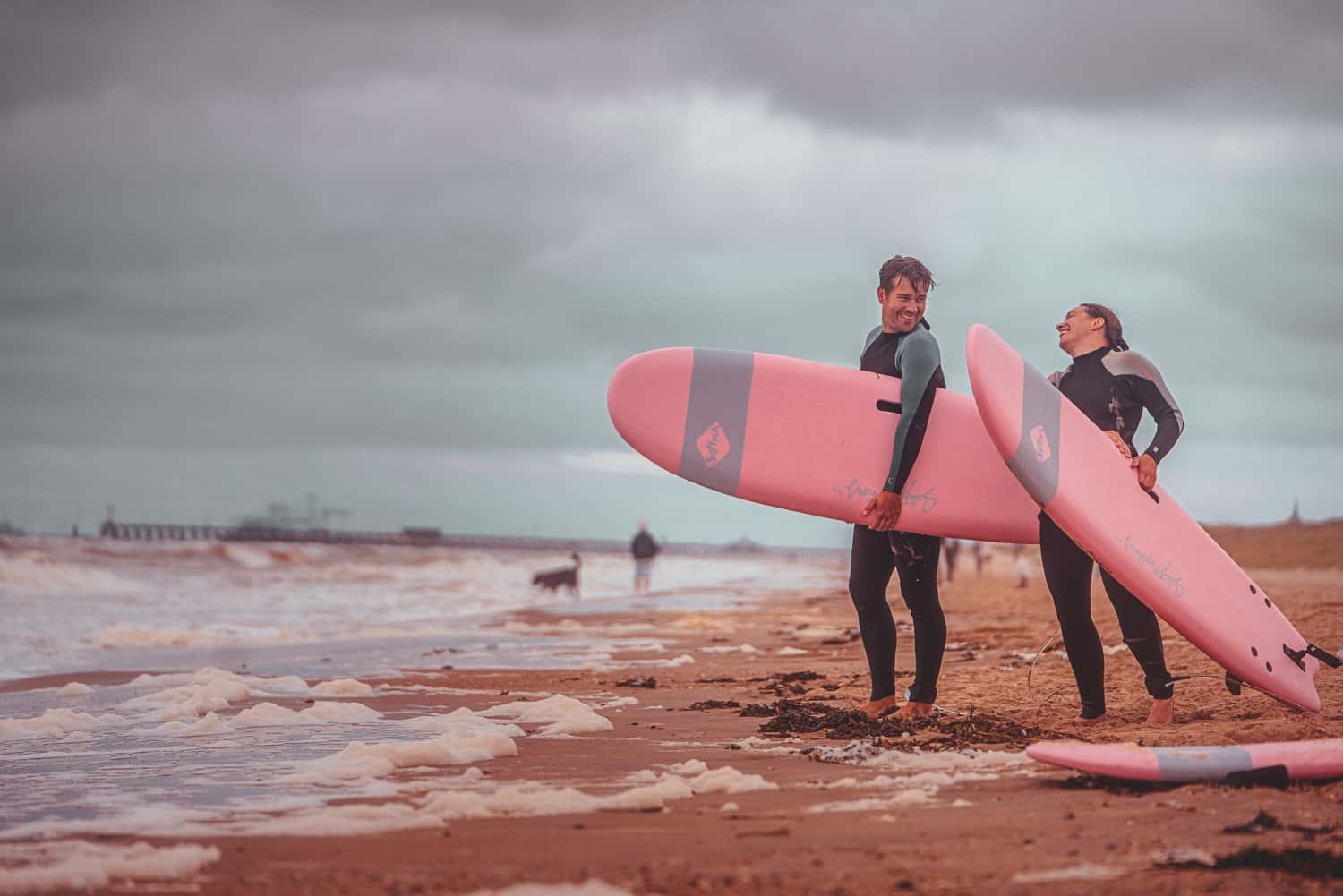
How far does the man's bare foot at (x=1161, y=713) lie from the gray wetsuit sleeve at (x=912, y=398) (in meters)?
1.15

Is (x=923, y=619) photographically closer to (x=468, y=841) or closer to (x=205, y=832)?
(x=468, y=841)

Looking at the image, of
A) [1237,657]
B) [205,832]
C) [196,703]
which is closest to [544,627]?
[196,703]

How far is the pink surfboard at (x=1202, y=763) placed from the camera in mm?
2814

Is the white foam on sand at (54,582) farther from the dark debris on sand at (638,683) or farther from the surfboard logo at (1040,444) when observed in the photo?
the surfboard logo at (1040,444)

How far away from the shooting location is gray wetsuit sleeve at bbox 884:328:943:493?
13.2 ft

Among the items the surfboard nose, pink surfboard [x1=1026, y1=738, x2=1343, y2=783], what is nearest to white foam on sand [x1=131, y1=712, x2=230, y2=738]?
the surfboard nose

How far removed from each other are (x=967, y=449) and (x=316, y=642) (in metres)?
6.14

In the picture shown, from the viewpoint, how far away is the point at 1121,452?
160 inches

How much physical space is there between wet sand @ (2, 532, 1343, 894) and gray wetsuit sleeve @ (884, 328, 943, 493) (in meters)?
0.89

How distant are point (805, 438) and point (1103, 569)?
1.19m

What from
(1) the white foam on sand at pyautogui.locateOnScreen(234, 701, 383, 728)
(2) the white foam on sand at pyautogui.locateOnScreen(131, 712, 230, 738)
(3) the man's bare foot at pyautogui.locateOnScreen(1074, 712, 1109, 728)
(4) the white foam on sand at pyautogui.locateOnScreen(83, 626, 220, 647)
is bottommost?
(4) the white foam on sand at pyautogui.locateOnScreen(83, 626, 220, 647)

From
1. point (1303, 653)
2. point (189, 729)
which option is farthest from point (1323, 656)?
point (189, 729)

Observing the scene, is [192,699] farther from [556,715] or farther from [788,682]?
[788,682]

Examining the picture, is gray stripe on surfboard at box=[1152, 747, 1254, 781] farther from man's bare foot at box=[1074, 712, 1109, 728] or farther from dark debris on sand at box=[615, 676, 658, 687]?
dark debris on sand at box=[615, 676, 658, 687]
